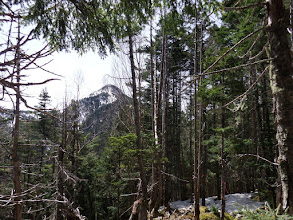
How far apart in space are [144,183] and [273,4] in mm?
5497

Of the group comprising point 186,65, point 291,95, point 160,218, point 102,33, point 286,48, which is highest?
point 186,65

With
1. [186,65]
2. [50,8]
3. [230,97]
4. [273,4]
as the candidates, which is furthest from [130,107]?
[273,4]

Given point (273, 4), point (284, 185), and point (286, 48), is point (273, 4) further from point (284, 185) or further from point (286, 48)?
point (284, 185)

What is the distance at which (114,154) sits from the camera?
12703 mm

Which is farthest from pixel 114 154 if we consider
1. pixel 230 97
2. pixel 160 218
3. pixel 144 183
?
pixel 230 97

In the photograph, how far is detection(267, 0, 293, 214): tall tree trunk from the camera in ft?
7.55

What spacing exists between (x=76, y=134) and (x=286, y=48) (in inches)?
440

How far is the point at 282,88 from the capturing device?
7.86 feet

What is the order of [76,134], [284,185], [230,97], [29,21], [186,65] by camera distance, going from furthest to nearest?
1. [186,65]
2. [76,134]
3. [230,97]
4. [29,21]
5. [284,185]

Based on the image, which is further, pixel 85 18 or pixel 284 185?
pixel 85 18

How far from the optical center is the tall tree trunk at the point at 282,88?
7.55 feet

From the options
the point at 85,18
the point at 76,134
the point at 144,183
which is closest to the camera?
the point at 85,18

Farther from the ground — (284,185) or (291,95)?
(291,95)

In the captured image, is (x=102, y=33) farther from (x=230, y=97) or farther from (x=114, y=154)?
(x=114, y=154)
